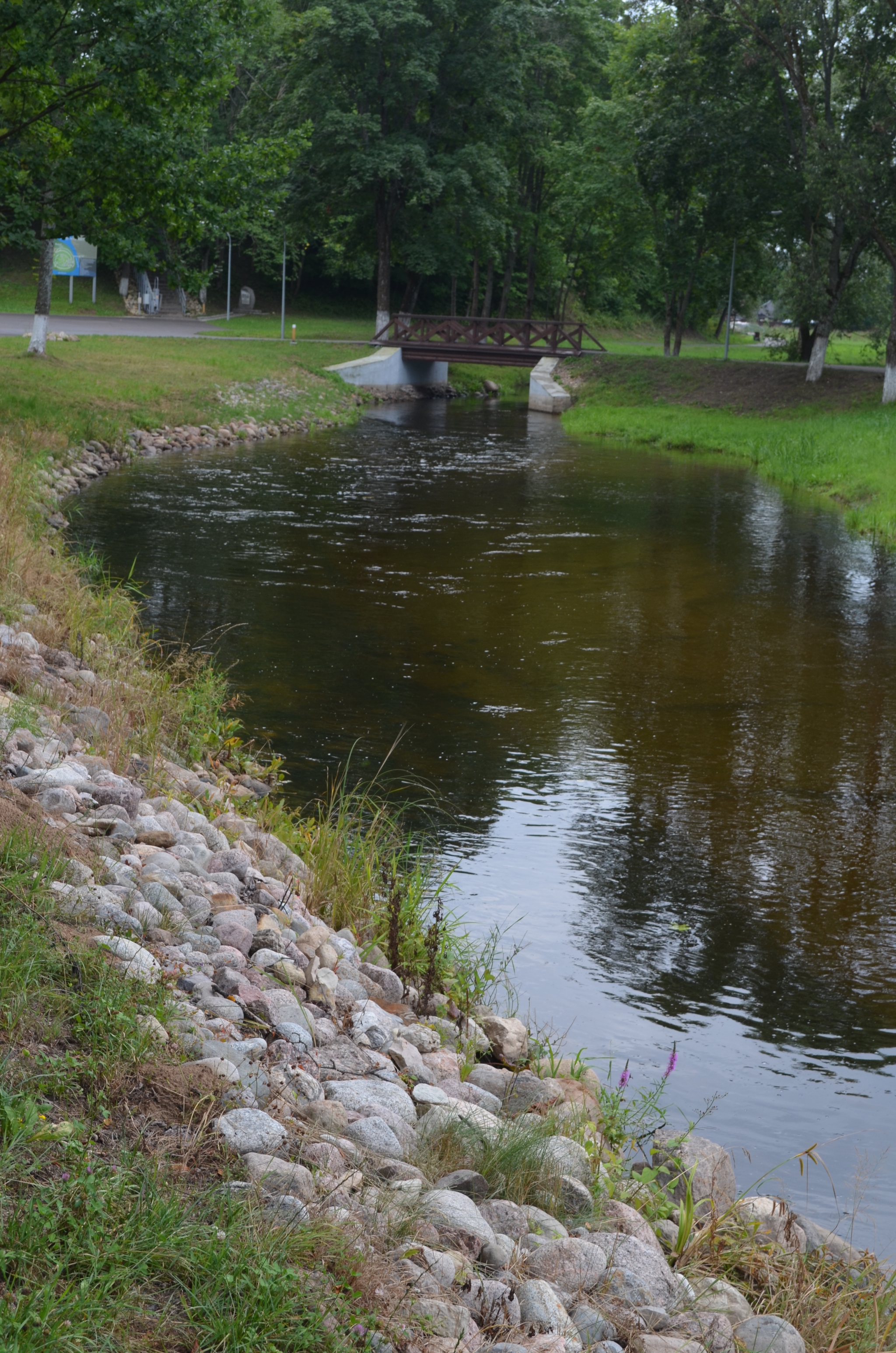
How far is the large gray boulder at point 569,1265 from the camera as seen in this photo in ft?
11.4

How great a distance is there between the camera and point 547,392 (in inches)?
1545

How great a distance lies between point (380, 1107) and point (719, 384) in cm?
3501

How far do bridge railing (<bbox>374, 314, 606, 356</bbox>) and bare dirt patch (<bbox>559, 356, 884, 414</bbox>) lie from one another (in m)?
1.24

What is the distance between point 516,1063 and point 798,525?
54.1 feet

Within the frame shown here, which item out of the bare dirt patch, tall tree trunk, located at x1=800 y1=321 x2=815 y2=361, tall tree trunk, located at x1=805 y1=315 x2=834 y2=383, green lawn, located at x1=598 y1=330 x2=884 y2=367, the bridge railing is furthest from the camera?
green lawn, located at x1=598 y1=330 x2=884 y2=367

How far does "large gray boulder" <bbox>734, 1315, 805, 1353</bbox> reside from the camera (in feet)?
11.6

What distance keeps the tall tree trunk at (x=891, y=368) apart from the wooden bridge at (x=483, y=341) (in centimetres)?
1186

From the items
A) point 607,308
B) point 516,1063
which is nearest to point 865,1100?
point 516,1063

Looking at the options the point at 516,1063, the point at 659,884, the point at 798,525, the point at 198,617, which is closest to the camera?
the point at 516,1063

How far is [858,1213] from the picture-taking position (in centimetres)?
474

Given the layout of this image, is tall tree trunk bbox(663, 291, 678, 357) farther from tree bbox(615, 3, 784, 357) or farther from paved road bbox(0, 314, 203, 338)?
paved road bbox(0, 314, 203, 338)

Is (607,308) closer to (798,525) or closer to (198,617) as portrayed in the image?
(798,525)

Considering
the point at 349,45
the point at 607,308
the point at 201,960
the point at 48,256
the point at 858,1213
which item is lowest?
the point at 858,1213

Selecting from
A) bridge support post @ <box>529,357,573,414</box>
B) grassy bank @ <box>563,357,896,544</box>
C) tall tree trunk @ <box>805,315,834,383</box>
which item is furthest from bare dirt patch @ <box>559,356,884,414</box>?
bridge support post @ <box>529,357,573,414</box>
